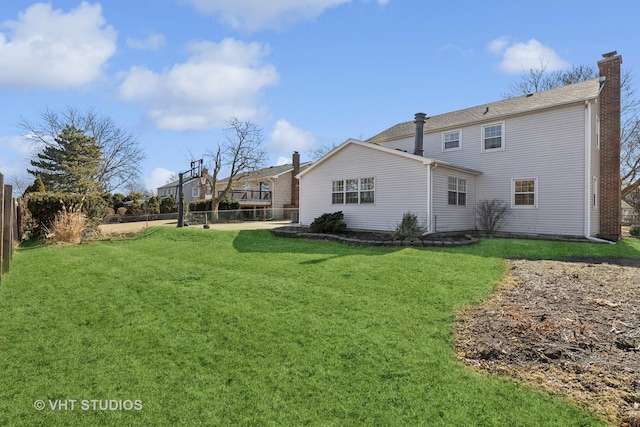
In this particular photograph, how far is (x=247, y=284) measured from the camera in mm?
6012

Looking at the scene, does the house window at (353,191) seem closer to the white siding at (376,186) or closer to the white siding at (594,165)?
the white siding at (376,186)

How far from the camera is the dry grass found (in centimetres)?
1157

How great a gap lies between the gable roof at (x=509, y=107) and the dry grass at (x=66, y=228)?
48.1ft

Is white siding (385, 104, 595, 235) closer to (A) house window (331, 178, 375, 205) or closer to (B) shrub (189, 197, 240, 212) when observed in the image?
(A) house window (331, 178, 375, 205)

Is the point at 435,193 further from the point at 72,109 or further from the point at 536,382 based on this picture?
the point at 72,109

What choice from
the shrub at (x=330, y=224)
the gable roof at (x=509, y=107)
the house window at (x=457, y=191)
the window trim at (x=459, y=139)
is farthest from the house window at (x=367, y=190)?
the gable roof at (x=509, y=107)

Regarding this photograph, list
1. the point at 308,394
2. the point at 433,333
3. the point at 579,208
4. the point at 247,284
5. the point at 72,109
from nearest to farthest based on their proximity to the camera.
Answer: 1. the point at 308,394
2. the point at 433,333
3. the point at 247,284
4. the point at 579,208
5. the point at 72,109

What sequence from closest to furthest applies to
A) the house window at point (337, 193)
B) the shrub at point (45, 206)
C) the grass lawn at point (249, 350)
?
the grass lawn at point (249, 350), the shrub at point (45, 206), the house window at point (337, 193)

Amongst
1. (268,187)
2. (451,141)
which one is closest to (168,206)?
(268,187)

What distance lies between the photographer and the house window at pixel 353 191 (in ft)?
49.8

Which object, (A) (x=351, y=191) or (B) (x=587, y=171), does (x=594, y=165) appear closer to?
(B) (x=587, y=171)

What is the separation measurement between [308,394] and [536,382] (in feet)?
6.57

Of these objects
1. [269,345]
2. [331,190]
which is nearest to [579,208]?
[331,190]

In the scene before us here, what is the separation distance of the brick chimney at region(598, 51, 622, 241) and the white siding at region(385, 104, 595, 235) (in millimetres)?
2377
